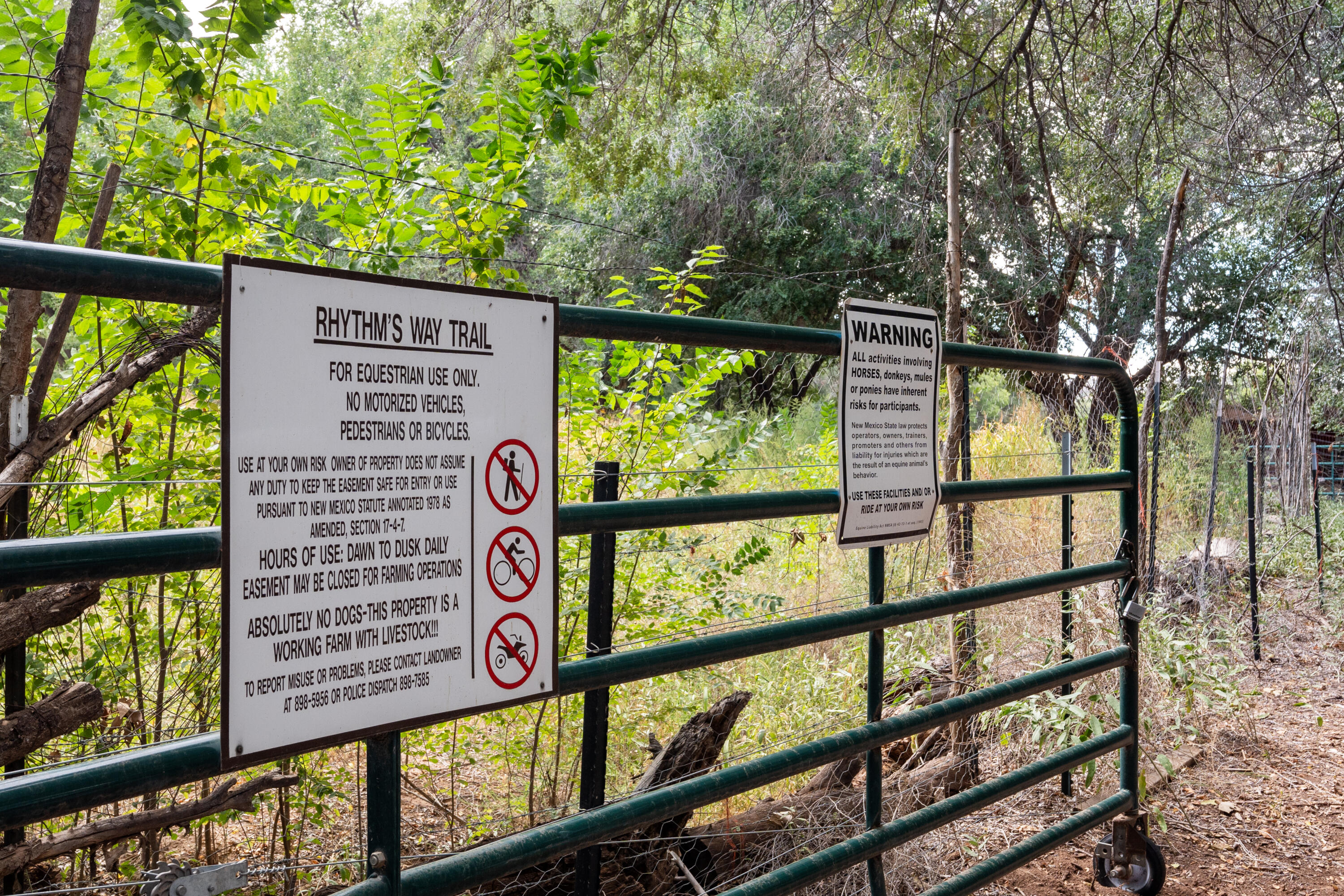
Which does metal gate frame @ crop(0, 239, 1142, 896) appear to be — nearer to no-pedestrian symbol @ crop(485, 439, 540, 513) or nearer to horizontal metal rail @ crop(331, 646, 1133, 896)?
horizontal metal rail @ crop(331, 646, 1133, 896)

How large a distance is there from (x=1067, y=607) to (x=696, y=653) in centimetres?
356

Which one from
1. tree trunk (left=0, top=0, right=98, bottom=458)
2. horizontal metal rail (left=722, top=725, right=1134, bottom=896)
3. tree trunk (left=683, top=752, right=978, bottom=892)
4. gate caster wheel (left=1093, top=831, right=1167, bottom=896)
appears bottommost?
gate caster wheel (left=1093, top=831, right=1167, bottom=896)

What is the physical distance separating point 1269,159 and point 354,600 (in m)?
8.69

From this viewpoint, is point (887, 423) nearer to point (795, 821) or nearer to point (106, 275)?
point (106, 275)

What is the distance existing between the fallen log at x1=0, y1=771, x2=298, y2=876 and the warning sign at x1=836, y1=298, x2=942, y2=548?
128cm

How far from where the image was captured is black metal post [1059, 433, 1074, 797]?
4.27 m

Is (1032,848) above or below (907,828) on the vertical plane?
below

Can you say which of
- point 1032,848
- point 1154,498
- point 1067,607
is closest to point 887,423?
point 1032,848

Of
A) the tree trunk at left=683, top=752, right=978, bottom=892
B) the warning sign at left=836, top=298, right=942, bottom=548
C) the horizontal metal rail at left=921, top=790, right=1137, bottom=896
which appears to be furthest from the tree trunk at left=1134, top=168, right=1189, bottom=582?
the warning sign at left=836, top=298, right=942, bottom=548

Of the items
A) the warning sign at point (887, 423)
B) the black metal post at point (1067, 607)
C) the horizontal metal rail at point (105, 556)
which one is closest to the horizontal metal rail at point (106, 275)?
the horizontal metal rail at point (105, 556)

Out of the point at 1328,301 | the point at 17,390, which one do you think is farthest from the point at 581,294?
the point at 17,390

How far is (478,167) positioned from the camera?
12.0 feet

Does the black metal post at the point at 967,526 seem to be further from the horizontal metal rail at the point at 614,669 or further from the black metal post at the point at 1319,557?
the black metal post at the point at 1319,557

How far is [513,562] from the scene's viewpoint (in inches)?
→ 61.0
